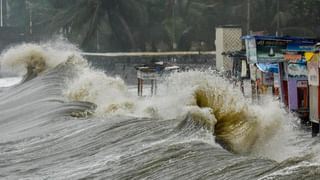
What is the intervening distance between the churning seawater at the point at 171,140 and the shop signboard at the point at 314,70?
617 mm

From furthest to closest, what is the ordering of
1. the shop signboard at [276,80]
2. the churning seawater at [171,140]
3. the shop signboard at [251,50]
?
the shop signboard at [276,80] < the shop signboard at [251,50] < the churning seawater at [171,140]

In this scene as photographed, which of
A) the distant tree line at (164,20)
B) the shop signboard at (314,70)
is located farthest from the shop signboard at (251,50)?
the distant tree line at (164,20)

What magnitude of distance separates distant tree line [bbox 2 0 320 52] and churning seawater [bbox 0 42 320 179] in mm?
33389

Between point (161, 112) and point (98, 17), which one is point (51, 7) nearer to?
point (98, 17)

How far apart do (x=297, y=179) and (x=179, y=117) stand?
304 cm

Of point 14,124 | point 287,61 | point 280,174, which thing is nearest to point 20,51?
point 14,124

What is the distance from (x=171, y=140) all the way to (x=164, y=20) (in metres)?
39.9

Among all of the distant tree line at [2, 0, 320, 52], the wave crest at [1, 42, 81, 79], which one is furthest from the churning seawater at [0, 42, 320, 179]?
the distant tree line at [2, 0, 320, 52]

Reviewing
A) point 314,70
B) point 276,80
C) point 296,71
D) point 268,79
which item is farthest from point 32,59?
point 314,70

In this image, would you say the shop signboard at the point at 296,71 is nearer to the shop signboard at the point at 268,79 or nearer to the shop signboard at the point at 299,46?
the shop signboard at the point at 299,46

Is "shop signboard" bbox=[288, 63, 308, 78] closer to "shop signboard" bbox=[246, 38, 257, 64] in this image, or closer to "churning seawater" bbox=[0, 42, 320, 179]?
"shop signboard" bbox=[246, 38, 257, 64]

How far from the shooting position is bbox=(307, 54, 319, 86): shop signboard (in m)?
8.41

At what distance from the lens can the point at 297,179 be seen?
4.44 meters

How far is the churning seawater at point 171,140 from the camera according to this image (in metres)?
5.38
